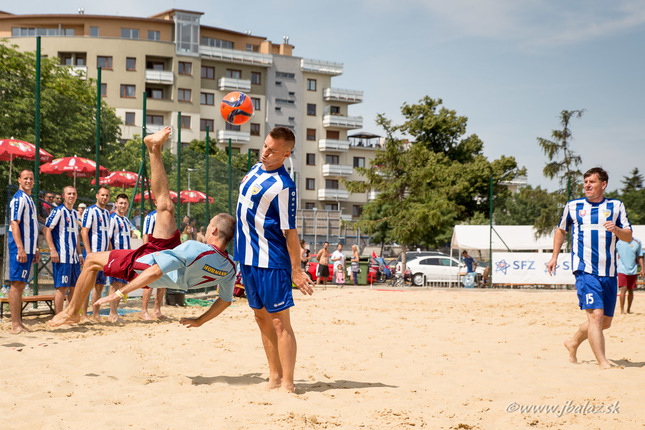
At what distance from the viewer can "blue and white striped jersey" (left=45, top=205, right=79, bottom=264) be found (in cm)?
872

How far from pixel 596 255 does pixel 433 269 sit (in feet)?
67.8

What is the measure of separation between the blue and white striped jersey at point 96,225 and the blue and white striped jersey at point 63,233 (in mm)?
340

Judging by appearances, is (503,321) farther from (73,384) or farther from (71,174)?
(71,174)

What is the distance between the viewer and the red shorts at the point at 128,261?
4.89 meters

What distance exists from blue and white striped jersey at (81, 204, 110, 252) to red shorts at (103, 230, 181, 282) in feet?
14.7

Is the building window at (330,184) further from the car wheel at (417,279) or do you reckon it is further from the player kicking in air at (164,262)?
the player kicking in air at (164,262)

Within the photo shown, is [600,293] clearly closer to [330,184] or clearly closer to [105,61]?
[105,61]

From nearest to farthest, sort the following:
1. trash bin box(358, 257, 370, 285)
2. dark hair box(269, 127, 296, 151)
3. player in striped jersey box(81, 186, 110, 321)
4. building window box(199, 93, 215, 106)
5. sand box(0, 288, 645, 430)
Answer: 1. sand box(0, 288, 645, 430)
2. dark hair box(269, 127, 296, 151)
3. player in striped jersey box(81, 186, 110, 321)
4. trash bin box(358, 257, 370, 285)
5. building window box(199, 93, 215, 106)

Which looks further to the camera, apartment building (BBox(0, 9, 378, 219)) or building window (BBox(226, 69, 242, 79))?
building window (BBox(226, 69, 242, 79))

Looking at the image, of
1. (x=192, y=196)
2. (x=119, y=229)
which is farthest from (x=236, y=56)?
(x=119, y=229)

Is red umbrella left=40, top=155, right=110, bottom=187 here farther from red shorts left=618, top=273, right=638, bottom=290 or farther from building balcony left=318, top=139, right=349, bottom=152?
building balcony left=318, top=139, right=349, bottom=152

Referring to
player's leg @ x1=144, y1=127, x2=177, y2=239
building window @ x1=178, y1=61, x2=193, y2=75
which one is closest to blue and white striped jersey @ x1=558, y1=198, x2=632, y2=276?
player's leg @ x1=144, y1=127, x2=177, y2=239

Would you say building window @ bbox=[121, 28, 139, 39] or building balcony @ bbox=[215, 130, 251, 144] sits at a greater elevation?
building window @ bbox=[121, 28, 139, 39]

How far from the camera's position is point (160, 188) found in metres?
5.19
